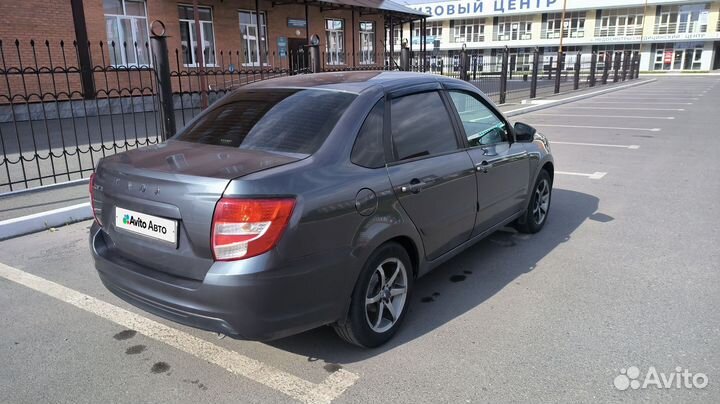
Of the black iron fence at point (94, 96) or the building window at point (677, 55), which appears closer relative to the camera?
the black iron fence at point (94, 96)

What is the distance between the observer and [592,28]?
61875 mm

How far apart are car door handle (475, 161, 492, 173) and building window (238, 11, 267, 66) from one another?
61.3ft

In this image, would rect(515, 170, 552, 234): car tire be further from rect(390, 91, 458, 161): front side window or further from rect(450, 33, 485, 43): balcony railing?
rect(450, 33, 485, 43): balcony railing

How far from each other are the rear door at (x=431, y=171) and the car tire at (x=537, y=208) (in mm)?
1296

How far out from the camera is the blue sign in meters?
22.2

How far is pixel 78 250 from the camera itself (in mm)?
4906

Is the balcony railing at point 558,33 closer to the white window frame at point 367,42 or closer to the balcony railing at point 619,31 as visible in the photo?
the balcony railing at point 619,31

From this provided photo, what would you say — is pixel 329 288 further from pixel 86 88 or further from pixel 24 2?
pixel 24 2

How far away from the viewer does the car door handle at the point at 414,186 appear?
3.20m

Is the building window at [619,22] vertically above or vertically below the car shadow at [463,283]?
above

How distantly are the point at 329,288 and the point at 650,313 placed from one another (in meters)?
2.33

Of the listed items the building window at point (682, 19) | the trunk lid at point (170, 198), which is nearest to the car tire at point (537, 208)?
the trunk lid at point (170, 198)

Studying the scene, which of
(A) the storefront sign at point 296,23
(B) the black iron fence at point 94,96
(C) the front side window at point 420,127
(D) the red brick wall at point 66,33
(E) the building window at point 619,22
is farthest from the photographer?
(E) the building window at point 619,22

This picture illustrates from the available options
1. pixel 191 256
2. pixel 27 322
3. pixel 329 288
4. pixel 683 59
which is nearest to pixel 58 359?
pixel 27 322
